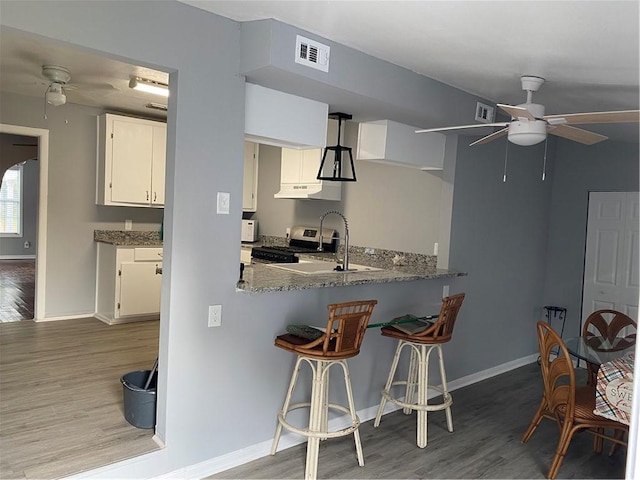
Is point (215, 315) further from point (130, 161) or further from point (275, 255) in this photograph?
point (130, 161)

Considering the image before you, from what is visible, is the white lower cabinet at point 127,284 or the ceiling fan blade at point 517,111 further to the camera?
the white lower cabinet at point 127,284

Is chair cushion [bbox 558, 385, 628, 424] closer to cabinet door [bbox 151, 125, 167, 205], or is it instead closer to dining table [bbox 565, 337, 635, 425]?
dining table [bbox 565, 337, 635, 425]

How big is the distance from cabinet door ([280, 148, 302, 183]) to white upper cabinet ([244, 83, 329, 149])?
82.8 inches

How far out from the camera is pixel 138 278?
5.39 m

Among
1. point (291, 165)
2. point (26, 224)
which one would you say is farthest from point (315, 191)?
point (26, 224)

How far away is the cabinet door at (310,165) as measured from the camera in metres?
5.10

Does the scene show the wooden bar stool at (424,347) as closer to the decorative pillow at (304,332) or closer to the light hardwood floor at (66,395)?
the decorative pillow at (304,332)

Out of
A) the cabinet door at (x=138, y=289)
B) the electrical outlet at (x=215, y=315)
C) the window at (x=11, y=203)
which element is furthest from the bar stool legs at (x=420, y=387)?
the window at (x=11, y=203)

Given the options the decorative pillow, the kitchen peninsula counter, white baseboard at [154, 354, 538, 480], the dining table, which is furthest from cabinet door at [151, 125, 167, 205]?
the dining table

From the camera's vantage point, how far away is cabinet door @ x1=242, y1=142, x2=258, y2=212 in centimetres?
637

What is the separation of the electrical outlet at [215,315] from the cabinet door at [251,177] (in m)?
3.84

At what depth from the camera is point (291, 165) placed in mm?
Answer: 5465

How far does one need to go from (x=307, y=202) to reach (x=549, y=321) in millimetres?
2967

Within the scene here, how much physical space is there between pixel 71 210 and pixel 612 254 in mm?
5626
